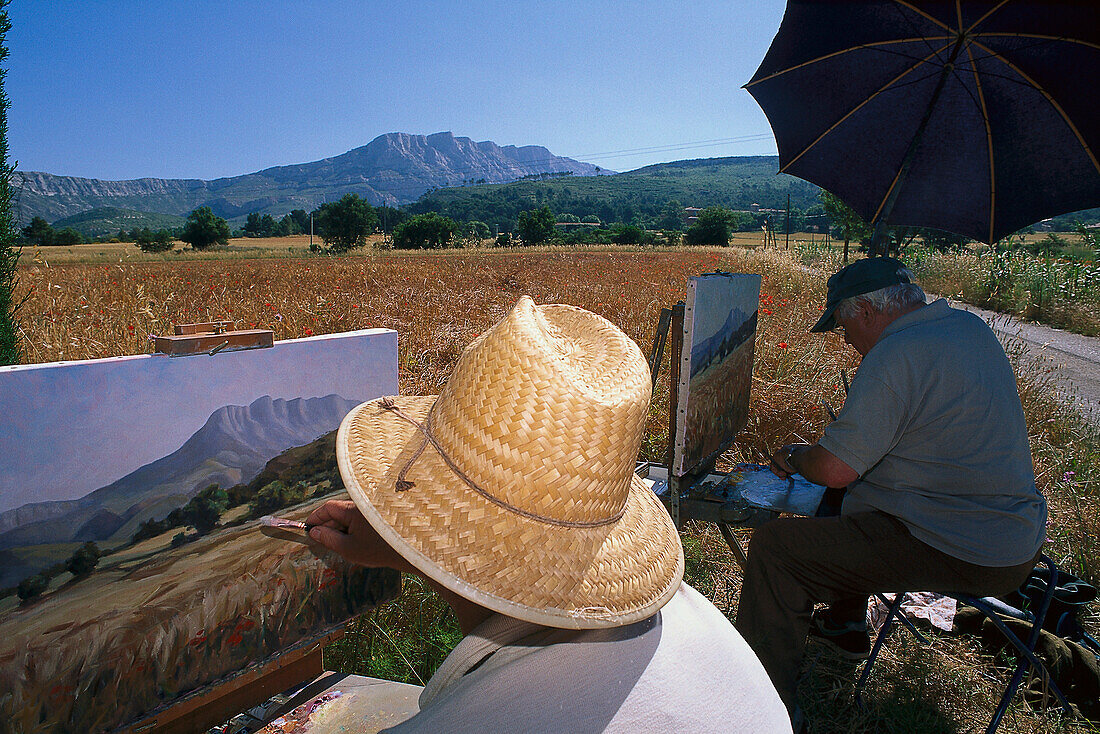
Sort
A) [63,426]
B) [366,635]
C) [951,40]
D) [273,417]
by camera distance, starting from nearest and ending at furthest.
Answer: [63,426] → [273,417] → [366,635] → [951,40]

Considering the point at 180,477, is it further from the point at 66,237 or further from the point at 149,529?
the point at 66,237

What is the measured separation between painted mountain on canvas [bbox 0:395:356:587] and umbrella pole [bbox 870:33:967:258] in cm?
266

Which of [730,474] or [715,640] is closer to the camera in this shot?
[715,640]

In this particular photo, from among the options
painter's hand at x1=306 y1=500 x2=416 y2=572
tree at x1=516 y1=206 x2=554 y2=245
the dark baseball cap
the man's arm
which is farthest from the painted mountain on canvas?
tree at x1=516 y1=206 x2=554 y2=245

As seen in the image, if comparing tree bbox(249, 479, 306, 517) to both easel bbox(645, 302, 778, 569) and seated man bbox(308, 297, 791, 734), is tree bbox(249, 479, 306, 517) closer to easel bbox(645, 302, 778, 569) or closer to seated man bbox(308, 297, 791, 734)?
seated man bbox(308, 297, 791, 734)

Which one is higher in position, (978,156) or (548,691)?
(978,156)

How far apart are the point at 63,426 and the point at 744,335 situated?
9.70ft

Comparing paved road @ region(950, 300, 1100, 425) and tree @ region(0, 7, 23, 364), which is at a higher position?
tree @ region(0, 7, 23, 364)

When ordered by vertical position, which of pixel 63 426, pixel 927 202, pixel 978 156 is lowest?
pixel 63 426

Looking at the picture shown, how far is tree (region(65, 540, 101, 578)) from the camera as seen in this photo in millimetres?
1598

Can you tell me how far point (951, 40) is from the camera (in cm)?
282

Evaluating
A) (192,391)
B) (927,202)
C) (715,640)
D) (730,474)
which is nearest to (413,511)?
(715,640)

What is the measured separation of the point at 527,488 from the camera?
1.01 m

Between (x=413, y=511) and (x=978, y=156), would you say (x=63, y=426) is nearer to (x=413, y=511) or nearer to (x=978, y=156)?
(x=413, y=511)
